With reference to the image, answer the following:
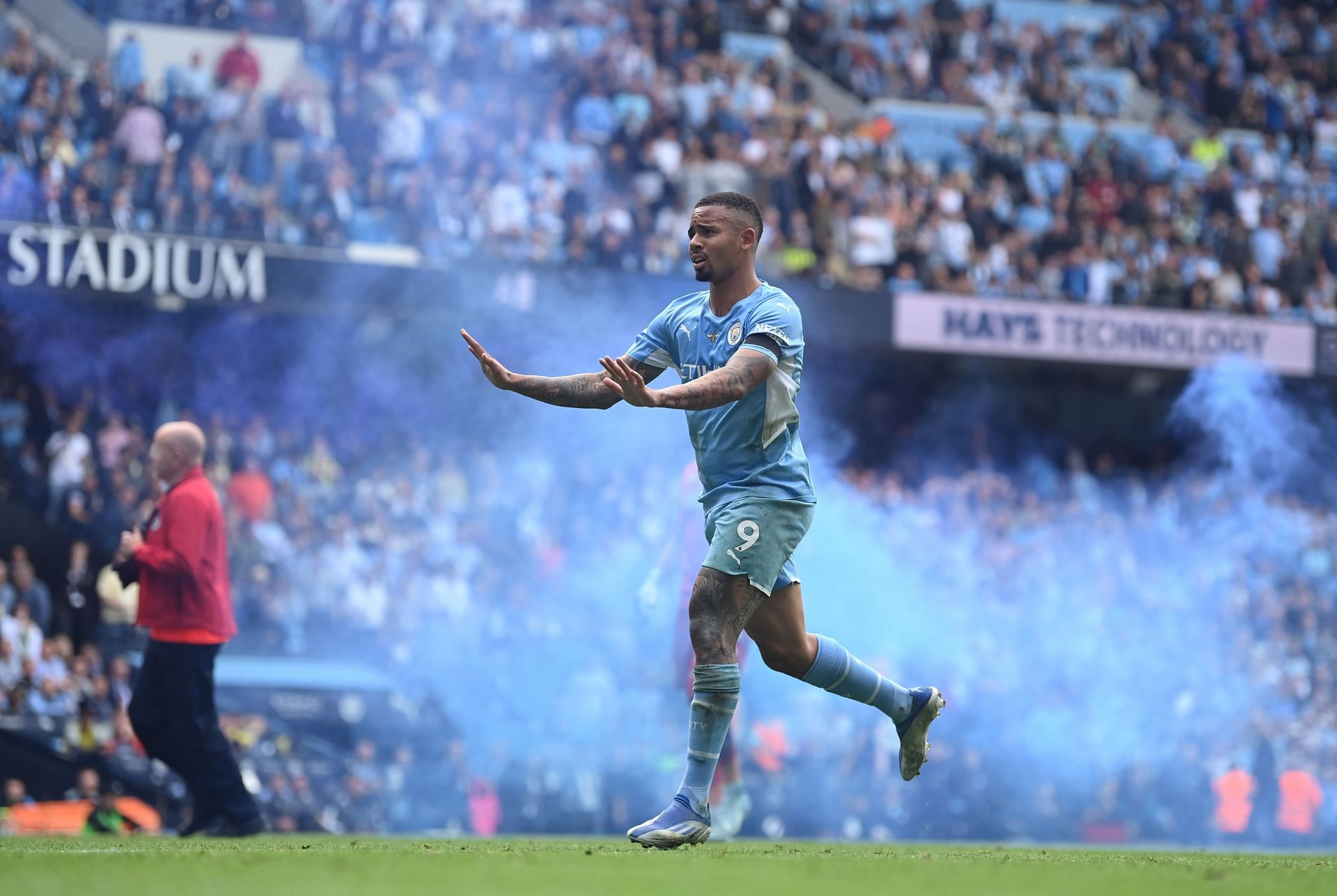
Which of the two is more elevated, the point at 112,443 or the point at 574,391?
the point at 112,443

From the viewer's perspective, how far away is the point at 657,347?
6535 mm

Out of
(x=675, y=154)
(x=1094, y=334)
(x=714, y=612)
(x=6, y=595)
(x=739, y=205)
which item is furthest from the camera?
(x=1094, y=334)

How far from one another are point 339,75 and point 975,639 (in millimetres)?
8174

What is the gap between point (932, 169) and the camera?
19.3 metres

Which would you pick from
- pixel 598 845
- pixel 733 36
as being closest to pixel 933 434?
pixel 733 36

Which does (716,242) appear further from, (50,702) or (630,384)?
(50,702)

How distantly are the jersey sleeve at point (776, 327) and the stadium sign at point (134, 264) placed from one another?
9.64m

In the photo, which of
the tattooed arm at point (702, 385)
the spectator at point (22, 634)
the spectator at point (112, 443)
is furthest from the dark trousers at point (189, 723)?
the spectator at point (112, 443)

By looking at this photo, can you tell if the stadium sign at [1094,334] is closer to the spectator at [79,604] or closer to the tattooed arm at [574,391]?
the spectator at [79,604]

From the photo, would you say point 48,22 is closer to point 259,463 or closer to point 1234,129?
point 259,463

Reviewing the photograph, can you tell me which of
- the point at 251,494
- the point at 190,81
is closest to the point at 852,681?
the point at 251,494

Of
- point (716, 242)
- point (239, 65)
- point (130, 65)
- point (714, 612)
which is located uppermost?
point (239, 65)

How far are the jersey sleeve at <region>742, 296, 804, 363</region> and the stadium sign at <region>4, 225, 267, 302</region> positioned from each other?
964cm

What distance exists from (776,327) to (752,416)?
1.10 feet
